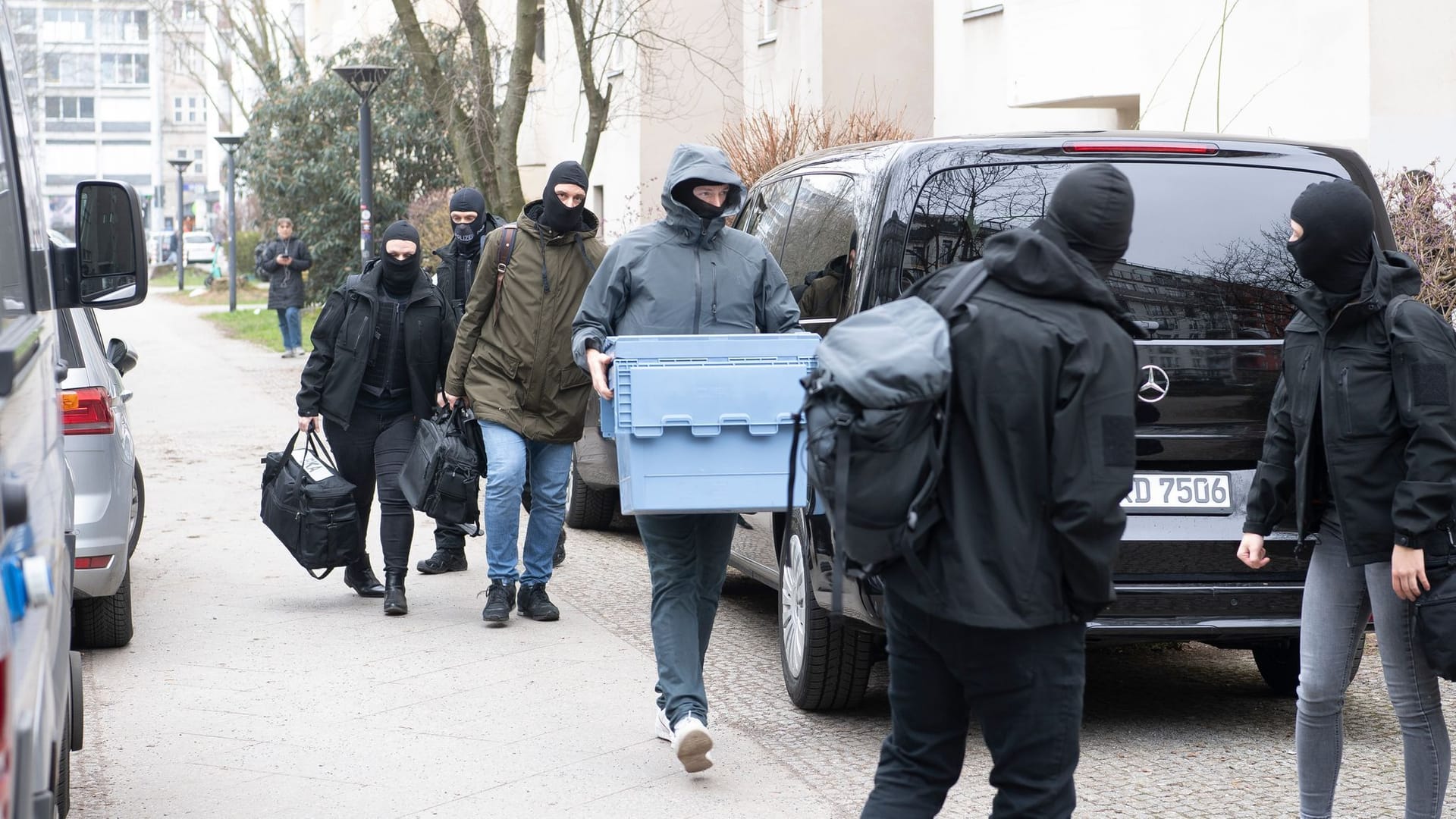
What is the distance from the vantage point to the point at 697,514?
17.3ft

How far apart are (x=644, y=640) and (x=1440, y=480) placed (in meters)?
3.99

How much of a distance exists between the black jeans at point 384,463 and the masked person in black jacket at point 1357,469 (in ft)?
14.6

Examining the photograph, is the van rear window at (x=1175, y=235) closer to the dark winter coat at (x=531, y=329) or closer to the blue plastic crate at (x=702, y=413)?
the blue plastic crate at (x=702, y=413)

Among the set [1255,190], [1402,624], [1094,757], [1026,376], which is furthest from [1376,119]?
[1026,376]

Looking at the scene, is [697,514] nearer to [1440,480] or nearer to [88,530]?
[1440,480]

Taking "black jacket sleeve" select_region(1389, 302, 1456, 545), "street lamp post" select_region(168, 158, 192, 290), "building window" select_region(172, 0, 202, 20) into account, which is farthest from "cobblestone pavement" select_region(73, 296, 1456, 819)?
"street lamp post" select_region(168, 158, 192, 290)

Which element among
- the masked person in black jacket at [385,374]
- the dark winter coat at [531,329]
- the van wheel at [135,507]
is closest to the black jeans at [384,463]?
the masked person in black jacket at [385,374]

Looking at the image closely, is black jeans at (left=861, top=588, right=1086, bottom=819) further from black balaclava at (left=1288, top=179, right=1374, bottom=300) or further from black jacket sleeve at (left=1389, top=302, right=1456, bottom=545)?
black balaclava at (left=1288, top=179, right=1374, bottom=300)

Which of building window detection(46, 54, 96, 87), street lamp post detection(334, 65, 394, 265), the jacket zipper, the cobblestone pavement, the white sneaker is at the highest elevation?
building window detection(46, 54, 96, 87)

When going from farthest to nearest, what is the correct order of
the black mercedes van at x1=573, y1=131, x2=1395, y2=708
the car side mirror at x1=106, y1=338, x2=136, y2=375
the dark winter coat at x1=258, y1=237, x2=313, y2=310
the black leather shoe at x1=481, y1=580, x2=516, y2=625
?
the dark winter coat at x1=258, y1=237, x2=313, y2=310 → the car side mirror at x1=106, y1=338, x2=136, y2=375 → the black leather shoe at x1=481, y1=580, x2=516, y2=625 → the black mercedes van at x1=573, y1=131, x2=1395, y2=708

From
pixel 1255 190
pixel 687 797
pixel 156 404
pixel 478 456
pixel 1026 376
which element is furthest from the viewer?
pixel 156 404

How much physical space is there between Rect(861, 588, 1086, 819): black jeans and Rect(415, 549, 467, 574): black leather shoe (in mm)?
5646

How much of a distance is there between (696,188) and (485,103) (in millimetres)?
16111

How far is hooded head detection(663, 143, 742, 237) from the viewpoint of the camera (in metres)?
5.23
